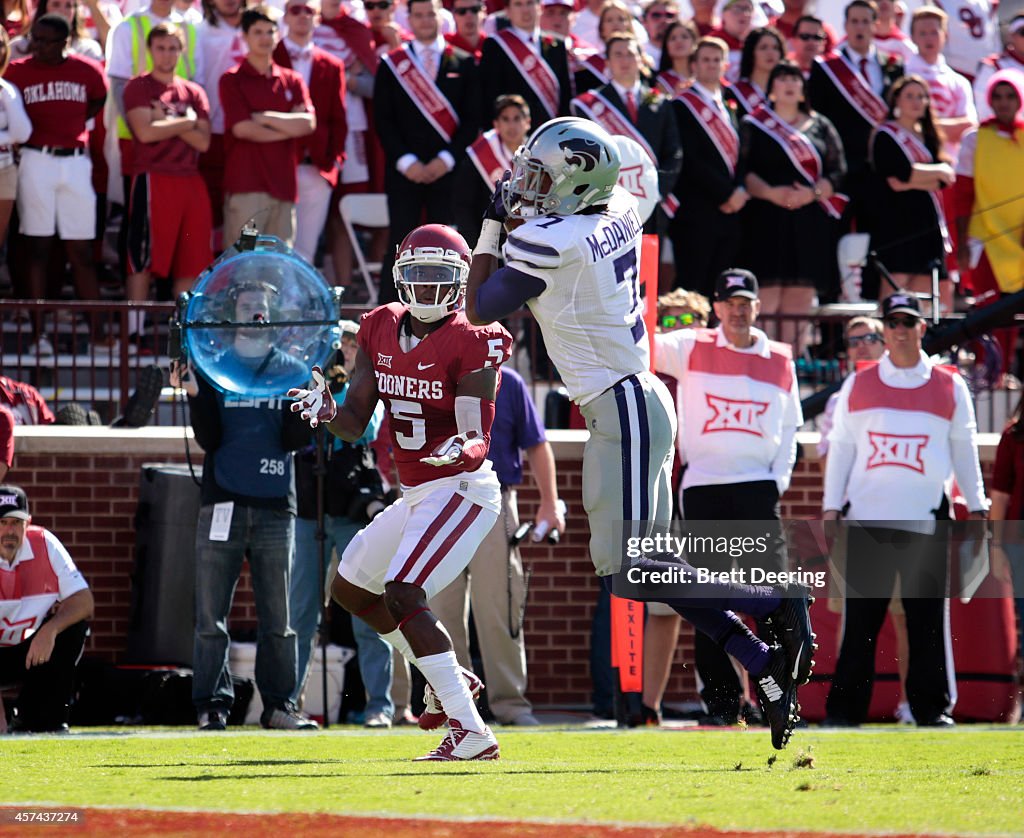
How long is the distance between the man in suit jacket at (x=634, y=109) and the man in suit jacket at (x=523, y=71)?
0.38 meters

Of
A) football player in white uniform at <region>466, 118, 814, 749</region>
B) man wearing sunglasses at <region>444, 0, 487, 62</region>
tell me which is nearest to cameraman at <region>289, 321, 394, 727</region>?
football player in white uniform at <region>466, 118, 814, 749</region>

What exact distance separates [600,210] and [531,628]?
455cm

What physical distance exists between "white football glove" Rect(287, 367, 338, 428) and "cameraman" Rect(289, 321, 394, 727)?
8.41ft

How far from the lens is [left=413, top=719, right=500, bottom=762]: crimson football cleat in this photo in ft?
23.5

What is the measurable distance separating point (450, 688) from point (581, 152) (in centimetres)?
208

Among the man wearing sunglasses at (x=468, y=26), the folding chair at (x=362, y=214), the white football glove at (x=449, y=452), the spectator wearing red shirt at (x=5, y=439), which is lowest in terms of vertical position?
the white football glove at (x=449, y=452)

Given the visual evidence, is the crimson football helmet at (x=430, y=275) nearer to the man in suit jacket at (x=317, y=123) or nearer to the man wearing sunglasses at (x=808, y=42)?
the man in suit jacket at (x=317, y=123)

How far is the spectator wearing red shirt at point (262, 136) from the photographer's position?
12.3 meters

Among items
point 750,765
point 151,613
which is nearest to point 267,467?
point 151,613

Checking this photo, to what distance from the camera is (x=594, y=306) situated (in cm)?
736

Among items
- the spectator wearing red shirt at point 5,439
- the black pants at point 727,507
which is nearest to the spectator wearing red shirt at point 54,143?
the spectator wearing red shirt at point 5,439

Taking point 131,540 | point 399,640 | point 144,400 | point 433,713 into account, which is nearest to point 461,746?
point 433,713

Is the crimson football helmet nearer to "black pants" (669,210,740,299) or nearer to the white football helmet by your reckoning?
the white football helmet

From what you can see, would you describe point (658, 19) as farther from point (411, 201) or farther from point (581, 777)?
point (581, 777)
